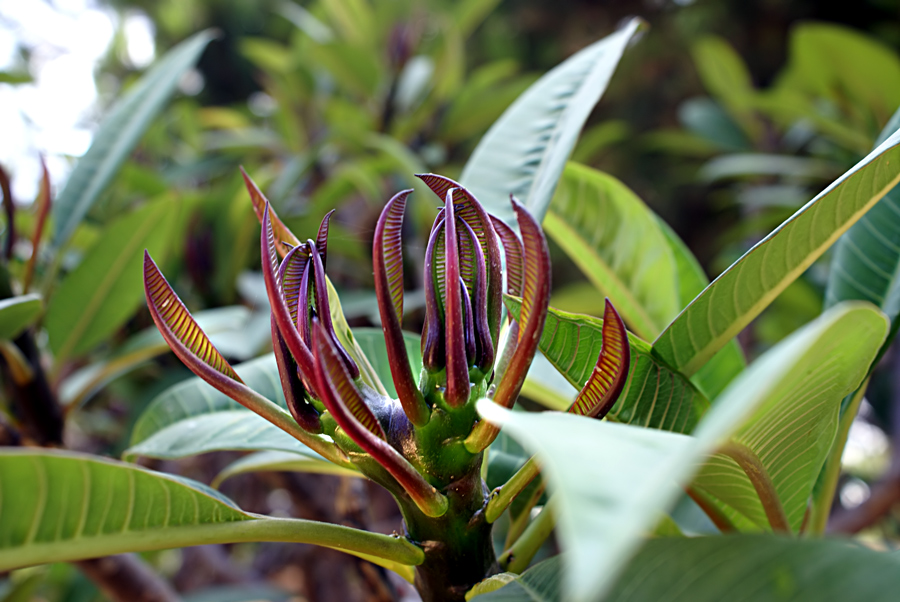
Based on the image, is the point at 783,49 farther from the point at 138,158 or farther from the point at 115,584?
the point at 115,584

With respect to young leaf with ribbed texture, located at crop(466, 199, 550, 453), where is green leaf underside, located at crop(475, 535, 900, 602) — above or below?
below

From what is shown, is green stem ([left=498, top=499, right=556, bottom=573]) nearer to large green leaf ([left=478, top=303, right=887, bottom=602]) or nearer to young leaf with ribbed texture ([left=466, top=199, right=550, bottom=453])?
young leaf with ribbed texture ([left=466, top=199, right=550, bottom=453])

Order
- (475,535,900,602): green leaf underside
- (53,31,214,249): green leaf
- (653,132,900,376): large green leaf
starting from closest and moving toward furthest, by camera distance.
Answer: (475,535,900,602): green leaf underside → (653,132,900,376): large green leaf → (53,31,214,249): green leaf

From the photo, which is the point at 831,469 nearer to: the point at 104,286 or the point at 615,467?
the point at 615,467

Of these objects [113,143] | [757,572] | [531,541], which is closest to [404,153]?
[113,143]

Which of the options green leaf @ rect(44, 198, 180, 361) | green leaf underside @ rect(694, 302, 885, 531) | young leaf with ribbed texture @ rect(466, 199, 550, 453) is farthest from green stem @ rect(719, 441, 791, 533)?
green leaf @ rect(44, 198, 180, 361)

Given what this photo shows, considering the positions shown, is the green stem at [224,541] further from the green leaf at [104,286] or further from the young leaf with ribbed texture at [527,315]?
the green leaf at [104,286]
